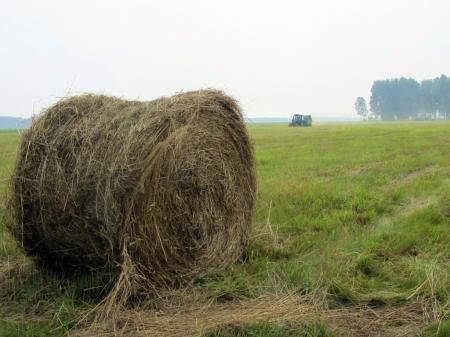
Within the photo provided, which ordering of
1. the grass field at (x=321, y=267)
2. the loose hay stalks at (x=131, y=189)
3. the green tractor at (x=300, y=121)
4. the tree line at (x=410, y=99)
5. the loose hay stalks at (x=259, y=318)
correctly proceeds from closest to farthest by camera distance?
the loose hay stalks at (x=259, y=318) → the grass field at (x=321, y=267) → the loose hay stalks at (x=131, y=189) → the green tractor at (x=300, y=121) → the tree line at (x=410, y=99)

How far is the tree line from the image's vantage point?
138 metres

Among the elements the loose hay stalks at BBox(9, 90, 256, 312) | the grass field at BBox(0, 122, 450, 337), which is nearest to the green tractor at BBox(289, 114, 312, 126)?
the grass field at BBox(0, 122, 450, 337)

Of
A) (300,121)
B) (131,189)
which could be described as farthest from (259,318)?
(300,121)

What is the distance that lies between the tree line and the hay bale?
142315 mm

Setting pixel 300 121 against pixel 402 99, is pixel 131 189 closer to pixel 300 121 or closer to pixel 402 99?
pixel 300 121

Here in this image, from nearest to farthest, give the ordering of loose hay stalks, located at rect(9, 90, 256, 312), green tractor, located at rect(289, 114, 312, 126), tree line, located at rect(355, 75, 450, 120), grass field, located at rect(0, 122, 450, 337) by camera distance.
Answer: grass field, located at rect(0, 122, 450, 337)
loose hay stalks, located at rect(9, 90, 256, 312)
green tractor, located at rect(289, 114, 312, 126)
tree line, located at rect(355, 75, 450, 120)

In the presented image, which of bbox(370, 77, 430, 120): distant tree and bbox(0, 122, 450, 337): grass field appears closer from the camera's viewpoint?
bbox(0, 122, 450, 337): grass field

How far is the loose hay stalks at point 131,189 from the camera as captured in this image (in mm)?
4176

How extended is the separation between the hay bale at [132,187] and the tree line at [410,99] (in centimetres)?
14232

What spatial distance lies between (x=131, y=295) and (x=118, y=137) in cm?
134

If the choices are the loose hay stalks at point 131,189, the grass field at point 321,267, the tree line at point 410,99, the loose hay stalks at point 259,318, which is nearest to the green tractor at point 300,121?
the grass field at point 321,267

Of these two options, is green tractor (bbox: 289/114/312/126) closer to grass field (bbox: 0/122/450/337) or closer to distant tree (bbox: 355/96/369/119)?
grass field (bbox: 0/122/450/337)

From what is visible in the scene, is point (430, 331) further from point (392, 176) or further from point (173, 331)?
point (392, 176)

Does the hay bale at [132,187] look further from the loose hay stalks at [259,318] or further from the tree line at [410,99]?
the tree line at [410,99]
